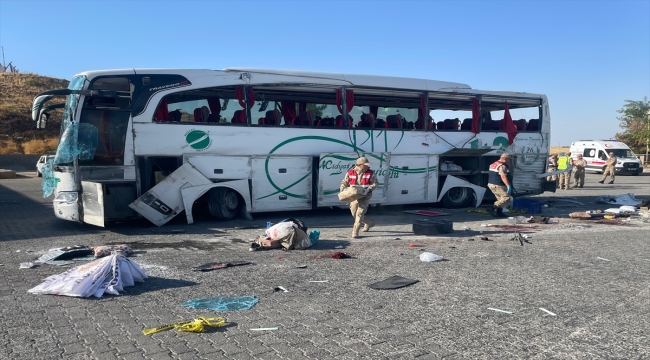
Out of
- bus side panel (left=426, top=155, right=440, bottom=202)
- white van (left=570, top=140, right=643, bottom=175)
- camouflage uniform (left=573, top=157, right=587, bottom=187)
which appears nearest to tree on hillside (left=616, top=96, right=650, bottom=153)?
white van (left=570, top=140, right=643, bottom=175)

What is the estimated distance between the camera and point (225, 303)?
19.1ft

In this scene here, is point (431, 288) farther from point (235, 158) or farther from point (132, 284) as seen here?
point (235, 158)

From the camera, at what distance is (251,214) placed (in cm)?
1340

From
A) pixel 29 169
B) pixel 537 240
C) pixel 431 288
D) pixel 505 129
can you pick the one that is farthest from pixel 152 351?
pixel 29 169

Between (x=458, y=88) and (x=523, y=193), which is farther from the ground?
(x=458, y=88)

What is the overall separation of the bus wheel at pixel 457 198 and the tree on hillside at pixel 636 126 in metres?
38.4

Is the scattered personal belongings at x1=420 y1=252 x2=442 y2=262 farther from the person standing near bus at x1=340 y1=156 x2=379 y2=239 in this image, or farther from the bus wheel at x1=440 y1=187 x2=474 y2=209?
the bus wheel at x1=440 y1=187 x2=474 y2=209

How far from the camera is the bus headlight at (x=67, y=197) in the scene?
36.5ft

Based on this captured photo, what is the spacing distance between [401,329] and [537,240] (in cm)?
617

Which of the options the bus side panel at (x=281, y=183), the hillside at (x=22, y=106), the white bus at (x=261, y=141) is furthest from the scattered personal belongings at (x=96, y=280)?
the hillside at (x=22, y=106)

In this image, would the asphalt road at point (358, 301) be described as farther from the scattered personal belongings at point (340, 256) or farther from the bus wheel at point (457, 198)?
the bus wheel at point (457, 198)

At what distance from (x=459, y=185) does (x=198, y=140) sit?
7974mm

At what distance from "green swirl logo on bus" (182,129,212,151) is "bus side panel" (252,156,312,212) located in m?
1.21

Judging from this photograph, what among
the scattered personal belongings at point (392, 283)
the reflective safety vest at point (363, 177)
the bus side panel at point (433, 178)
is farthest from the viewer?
the bus side panel at point (433, 178)
